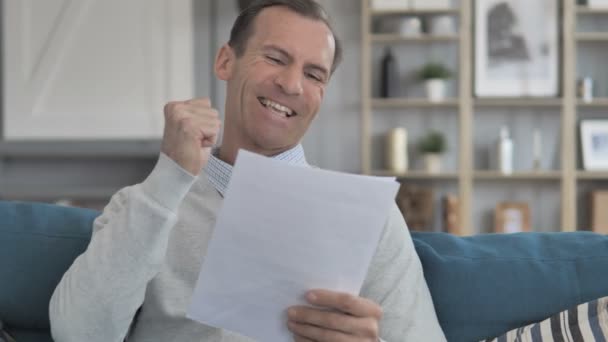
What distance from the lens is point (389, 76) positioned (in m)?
4.68

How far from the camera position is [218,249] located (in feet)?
3.58

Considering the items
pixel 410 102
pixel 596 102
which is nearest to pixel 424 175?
pixel 410 102

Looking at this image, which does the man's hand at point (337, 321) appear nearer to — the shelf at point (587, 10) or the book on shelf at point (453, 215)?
the book on shelf at point (453, 215)

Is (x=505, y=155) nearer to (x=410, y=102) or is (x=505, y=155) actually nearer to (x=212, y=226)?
(x=410, y=102)

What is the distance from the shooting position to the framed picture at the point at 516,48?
185 inches

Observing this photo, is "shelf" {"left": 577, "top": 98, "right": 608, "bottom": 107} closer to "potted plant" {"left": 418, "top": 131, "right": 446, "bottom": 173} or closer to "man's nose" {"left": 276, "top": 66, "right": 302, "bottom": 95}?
"potted plant" {"left": 418, "top": 131, "right": 446, "bottom": 173}

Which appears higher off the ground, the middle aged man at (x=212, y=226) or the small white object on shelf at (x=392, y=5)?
the small white object on shelf at (x=392, y=5)

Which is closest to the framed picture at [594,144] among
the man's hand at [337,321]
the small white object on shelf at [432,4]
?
Result: the small white object on shelf at [432,4]

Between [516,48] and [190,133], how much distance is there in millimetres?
3929

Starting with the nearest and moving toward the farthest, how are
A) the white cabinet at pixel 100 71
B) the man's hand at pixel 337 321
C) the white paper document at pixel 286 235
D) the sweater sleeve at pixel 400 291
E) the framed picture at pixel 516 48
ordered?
1. the white paper document at pixel 286 235
2. the man's hand at pixel 337 321
3. the sweater sleeve at pixel 400 291
4. the white cabinet at pixel 100 71
5. the framed picture at pixel 516 48

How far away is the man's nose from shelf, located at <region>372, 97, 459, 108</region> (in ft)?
10.1

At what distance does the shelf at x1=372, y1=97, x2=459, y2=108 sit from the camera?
15.0 feet

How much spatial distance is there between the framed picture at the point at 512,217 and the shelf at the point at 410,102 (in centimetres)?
73

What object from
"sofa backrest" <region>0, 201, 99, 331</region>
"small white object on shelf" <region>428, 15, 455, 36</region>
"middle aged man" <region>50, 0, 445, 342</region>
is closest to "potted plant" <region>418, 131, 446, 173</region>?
"small white object on shelf" <region>428, 15, 455, 36</region>
